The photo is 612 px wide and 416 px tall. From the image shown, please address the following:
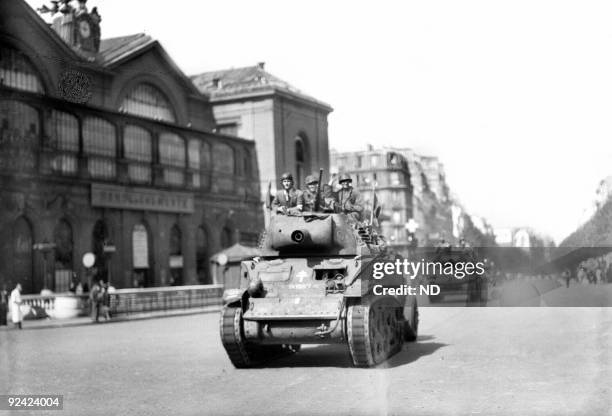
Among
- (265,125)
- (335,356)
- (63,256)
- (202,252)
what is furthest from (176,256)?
(335,356)

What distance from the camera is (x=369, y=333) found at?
12.1 meters

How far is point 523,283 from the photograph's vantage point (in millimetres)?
10586

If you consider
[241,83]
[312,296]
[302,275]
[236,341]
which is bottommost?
[236,341]

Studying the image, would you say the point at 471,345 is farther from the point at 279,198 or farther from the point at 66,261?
the point at 66,261

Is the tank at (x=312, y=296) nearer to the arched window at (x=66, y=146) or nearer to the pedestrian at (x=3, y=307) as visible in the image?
the pedestrian at (x=3, y=307)

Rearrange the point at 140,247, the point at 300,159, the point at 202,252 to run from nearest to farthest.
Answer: the point at 140,247 → the point at 202,252 → the point at 300,159

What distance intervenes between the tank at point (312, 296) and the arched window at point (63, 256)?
19.3 metres

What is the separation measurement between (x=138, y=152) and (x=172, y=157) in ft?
9.11

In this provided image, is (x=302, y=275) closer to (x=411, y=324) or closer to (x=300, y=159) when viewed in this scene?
(x=411, y=324)

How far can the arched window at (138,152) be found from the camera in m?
38.1

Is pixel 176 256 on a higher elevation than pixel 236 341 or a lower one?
higher

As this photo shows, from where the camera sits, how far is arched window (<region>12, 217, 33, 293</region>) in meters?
27.3

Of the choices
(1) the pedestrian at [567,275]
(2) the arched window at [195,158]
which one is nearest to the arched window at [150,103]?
(2) the arched window at [195,158]

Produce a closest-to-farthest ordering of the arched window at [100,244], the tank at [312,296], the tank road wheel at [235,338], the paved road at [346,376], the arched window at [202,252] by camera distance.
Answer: the paved road at [346,376] → the tank at [312,296] → the tank road wheel at [235,338] → the arched window at [100,244] → the arched window at [202,252]
